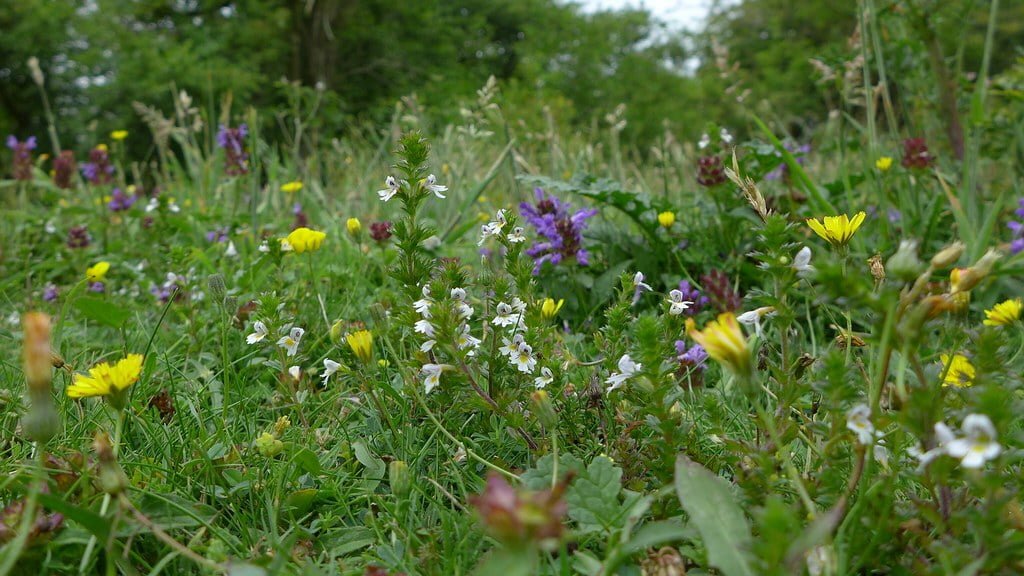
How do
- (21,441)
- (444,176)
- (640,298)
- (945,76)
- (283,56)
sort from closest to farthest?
(21,441)
(640,298)
(945,76)
(444,176)
(283,56)

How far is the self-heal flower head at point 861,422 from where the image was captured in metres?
0.74

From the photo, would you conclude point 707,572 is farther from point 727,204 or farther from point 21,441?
point 727,204

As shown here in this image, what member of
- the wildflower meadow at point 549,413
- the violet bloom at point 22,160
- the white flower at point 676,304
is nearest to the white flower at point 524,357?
the wildflower meadow at point 549,413

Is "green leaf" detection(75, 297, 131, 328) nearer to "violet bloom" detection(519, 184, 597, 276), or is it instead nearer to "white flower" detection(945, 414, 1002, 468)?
"violet bloom" detection(519, 184, 597, 276)

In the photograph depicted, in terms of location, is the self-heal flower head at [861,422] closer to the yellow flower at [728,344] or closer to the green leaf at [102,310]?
the yellow flower at [728,344]

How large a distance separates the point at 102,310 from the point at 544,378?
822 millimetres

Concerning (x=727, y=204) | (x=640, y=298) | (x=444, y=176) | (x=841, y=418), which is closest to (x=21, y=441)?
(x=841, y=418)

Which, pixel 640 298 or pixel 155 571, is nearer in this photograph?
pixel 155 571

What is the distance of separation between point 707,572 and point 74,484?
79 cm

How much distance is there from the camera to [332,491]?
1.07m

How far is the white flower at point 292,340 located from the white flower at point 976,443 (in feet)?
3.22

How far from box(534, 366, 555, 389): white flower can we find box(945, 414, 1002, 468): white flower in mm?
604

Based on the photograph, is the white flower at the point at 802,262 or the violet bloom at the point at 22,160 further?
the violet bloom at the point at 22,160

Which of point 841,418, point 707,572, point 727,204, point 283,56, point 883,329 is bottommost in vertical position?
point 283,56
